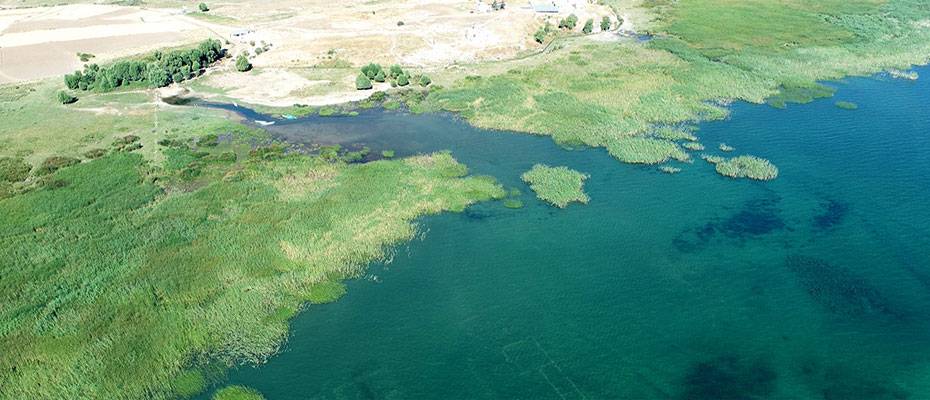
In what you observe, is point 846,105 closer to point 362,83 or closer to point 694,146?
point 694,146

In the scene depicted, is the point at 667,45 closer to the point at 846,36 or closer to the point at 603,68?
the point at 603,68

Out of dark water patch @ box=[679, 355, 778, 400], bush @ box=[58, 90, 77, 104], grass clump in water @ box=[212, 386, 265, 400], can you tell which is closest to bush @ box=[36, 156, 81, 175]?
bush @ box=[58, 90, 77, 104]

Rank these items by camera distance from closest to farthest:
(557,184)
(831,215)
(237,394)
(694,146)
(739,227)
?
A: 1. (237,394)
2. (739,227)
3. (831,215)
4. (557,184)
5. (694,146)

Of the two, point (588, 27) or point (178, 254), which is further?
point (588, 27)

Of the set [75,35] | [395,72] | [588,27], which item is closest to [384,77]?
[395,72]

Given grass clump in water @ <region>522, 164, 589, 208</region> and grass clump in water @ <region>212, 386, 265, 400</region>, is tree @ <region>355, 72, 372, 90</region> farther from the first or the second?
grass clump in water @ <region>212, 386, 265, 400</region>

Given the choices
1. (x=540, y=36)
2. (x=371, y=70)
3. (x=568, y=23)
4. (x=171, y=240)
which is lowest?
(x=171, y=240)

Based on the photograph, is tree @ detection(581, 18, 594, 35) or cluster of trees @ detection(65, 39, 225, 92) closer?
cluster of trees @ detection(65, 39, 225, 92)
